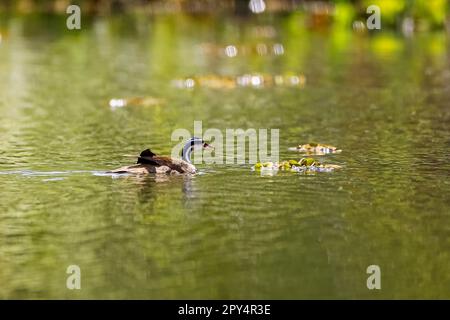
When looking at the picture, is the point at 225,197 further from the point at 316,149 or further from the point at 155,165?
the point at 316,149

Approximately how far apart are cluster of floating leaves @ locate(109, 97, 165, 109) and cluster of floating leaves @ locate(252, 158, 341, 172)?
36.1ft

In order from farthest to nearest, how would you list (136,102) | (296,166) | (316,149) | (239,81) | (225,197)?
(239,81) → (136,102) → (316,149) → (296,166) → (225,197)

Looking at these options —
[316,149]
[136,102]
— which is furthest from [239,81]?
[316,149]

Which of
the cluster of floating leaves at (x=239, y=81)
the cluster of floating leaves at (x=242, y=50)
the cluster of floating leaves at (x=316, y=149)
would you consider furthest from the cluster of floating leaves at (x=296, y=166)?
the cluster of floating leaves at (x=242, y=50)

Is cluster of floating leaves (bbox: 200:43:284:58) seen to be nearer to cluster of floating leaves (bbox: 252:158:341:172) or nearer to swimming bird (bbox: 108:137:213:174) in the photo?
cluster of floating leaves (bbox: 252:158:341:172)

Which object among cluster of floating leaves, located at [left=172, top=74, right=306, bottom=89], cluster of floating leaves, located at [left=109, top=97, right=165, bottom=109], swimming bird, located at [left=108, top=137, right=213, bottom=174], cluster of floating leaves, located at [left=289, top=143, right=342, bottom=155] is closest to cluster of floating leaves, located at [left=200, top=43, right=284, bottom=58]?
cluster of floating leaves, located at [left=172, top=74, right=306, bottom=89]

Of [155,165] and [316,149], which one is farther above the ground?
[316,149]

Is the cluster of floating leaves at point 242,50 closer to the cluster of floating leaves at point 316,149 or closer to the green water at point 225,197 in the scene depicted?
the green water at point 225,197

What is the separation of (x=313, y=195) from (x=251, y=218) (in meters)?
1.96

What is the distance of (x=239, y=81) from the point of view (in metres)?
38.3

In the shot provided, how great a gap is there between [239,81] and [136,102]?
6.45 meters

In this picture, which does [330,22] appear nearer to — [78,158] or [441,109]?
[441,109]

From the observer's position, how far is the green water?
577 inches
